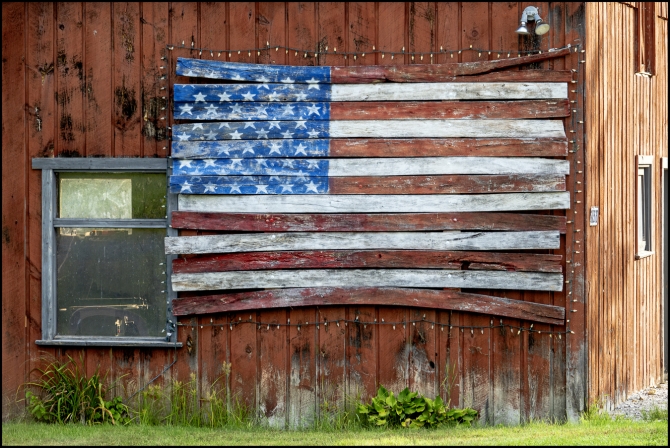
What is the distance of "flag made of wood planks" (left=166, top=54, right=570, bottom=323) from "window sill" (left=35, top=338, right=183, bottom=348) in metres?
0.31

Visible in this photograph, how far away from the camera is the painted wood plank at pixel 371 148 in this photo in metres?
7.35

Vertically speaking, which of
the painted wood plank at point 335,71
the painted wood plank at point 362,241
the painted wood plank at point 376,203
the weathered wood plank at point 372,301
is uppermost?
the painted wood plank at point 335,71

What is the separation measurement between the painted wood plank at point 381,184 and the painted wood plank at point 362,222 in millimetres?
202

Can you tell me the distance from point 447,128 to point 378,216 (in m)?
0.94

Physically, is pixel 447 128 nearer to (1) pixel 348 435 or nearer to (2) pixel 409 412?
(2) pixel 409 412

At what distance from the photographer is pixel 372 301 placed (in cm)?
744

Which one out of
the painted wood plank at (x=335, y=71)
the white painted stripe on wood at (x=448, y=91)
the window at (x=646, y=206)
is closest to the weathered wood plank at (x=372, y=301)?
the white painted stripe on wood at (x=448, y=91)

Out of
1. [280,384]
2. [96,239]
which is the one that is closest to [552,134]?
[280,384]

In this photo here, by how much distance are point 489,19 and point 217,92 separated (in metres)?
2.40

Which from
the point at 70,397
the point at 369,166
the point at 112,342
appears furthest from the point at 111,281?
the point at 369,166

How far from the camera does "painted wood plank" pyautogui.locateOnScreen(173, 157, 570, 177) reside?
7.35 metres

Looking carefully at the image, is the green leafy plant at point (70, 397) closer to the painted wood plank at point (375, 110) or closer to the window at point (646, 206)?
the painted wood plank at point (375, 110)

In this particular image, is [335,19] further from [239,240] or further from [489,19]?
[239,240]

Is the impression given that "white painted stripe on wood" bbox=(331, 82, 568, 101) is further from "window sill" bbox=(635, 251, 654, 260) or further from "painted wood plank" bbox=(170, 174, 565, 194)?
"window sill" bbox=(635, 251, 654, 260)
